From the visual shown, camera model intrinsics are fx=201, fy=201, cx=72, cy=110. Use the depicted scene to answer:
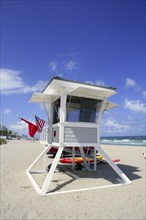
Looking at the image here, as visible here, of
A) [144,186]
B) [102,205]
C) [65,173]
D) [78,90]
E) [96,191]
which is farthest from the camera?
[65,173]

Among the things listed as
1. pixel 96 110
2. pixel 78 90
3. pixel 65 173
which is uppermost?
pixel 78 90

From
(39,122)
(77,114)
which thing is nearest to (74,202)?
(77,114)

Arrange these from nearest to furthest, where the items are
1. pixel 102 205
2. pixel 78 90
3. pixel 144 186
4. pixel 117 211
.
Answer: pixel 117 211 < pixel 102 205 < pixel 144 186 < pixel 78 90

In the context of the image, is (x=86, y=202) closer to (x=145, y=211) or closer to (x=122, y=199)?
(x=122, y=199)

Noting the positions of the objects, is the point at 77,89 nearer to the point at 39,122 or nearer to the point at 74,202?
the point at 39,122

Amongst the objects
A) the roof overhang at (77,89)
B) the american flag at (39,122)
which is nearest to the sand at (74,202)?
the american flag at (39,122)

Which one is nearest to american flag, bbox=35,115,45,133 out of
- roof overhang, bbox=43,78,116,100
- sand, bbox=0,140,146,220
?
roof overhang, bbox=43,78,116,100

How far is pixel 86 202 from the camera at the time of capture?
689cm

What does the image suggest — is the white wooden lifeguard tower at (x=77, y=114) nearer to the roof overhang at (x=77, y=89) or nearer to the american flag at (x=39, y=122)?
the roof overhang at (x=77, y=89)

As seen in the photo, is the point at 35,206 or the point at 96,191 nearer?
the point at 35,206

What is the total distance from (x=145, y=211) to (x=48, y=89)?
666 cm

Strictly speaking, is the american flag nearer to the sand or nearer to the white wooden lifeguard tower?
the white wooden lifeguard tower

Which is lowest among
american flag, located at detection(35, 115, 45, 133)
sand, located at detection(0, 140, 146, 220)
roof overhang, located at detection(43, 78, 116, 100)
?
sand, located at detection(0, 140, 146, 220)

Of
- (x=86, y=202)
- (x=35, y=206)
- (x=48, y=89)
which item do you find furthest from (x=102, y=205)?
(x=48, y=89)
